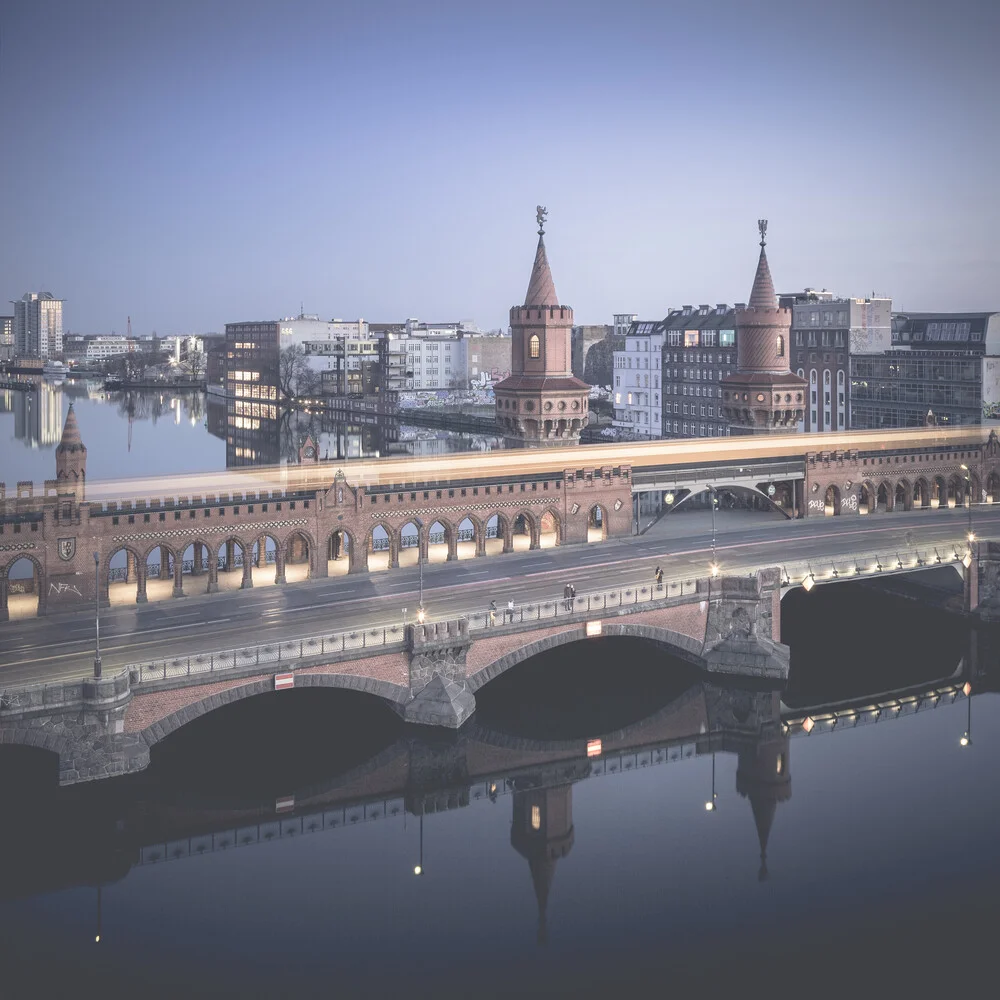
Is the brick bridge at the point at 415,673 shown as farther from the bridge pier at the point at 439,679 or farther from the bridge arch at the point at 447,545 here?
the bridge arch at the point at 447,545

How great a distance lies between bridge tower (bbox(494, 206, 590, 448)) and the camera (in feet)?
310

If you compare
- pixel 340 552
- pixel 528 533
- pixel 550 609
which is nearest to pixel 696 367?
pixel 528 533

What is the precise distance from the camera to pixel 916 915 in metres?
47.5

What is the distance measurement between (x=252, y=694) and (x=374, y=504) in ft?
74.5

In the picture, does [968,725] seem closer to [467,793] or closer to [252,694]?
[467,793]

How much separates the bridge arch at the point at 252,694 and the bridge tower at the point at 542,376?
3712 centimetres

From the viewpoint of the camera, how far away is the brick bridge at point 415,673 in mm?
52125

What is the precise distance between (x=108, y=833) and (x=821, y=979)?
2778 centimetres

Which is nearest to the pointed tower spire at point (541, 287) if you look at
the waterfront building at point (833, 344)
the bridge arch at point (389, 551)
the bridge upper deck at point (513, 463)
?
the bridge upper deck at point (513, 463)

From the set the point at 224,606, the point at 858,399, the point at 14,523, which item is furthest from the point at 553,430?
the point at 858,399

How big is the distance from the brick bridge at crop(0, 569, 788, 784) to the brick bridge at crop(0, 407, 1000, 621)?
621 centimetres

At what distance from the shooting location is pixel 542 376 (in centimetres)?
9519

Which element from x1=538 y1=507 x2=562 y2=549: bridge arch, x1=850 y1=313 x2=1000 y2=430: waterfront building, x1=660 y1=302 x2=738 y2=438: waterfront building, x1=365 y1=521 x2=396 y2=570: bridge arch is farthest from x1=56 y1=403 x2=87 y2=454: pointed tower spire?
x1=660 y1=302 x2=738 y2=438: waterfront building

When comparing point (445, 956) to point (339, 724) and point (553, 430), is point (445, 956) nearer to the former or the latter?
point (339, 724)
